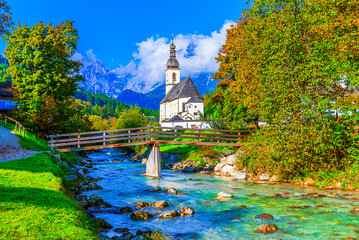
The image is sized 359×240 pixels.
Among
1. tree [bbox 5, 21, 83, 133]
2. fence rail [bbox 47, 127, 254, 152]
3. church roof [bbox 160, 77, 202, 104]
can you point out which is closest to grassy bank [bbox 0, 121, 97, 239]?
fence rail [bbox 47, 127, 254, 152]

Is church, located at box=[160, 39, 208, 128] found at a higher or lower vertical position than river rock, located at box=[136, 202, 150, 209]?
higher

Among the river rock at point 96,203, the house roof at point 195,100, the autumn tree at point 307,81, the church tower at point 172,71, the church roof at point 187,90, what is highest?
the church tower at point 172,71

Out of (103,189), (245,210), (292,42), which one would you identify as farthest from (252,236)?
(292,42)

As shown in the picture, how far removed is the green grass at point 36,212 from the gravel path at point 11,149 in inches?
240

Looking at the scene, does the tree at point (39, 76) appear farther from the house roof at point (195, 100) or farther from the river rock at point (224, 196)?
the house roof at point (195, 100)

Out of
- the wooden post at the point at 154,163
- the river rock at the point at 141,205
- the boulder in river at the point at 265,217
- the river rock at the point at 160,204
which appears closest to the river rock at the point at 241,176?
the wooden post at the point at 154,163

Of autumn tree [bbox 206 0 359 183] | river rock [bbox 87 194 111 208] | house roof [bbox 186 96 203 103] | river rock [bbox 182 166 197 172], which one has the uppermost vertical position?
house roof [bbox 186 96 203 103]

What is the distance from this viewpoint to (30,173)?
13.0 m

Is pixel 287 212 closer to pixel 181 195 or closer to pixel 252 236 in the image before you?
pixel 252 236

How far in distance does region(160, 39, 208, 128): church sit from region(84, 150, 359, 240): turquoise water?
57.3 metres

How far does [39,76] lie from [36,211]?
88.4 feet

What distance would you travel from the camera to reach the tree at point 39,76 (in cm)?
2953

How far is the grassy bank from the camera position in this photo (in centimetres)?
652

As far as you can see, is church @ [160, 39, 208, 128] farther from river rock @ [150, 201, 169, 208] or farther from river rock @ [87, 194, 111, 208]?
river rock @ [87, 194, 111, 208]
